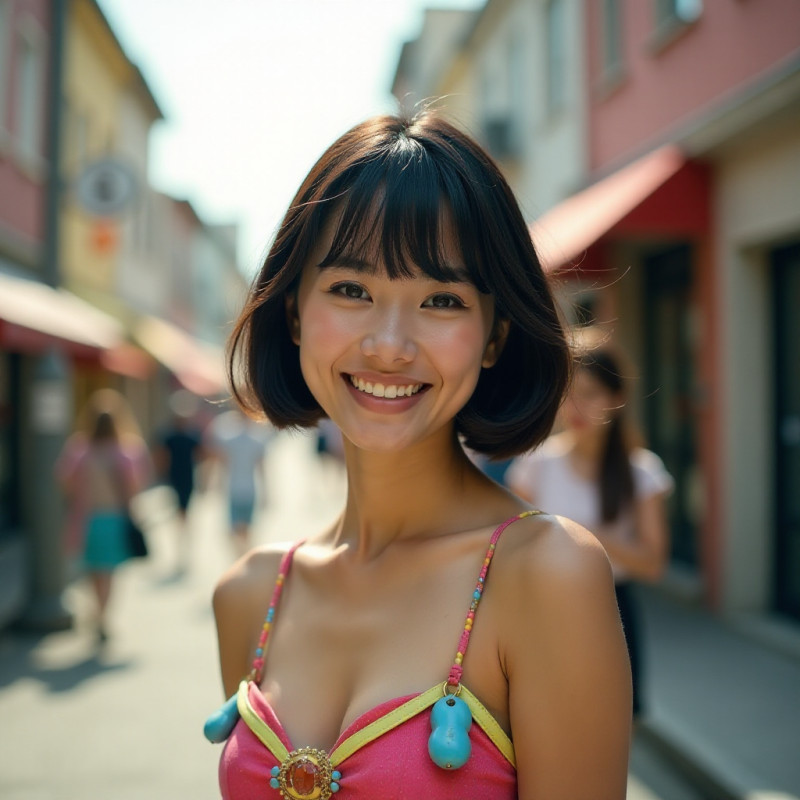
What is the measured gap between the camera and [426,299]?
A: 5.53 ft

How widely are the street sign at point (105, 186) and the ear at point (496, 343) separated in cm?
1141

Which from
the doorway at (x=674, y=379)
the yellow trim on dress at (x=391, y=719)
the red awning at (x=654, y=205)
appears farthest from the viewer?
the doorway at (x=674, y=379)

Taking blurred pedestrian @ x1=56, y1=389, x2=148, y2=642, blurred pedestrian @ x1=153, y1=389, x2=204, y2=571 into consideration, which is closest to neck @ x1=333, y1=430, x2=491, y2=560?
blurred pedestrian @ x1=56, y1=389, x2=148, y2=642

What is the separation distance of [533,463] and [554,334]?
122 inches

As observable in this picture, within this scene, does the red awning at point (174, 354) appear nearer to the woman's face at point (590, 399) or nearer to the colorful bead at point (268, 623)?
the woman's face at point (590, 399)

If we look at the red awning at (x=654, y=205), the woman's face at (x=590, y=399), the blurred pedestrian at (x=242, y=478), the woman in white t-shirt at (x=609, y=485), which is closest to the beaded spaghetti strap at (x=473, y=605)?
the woman in white t-shirt at (x=609, y=485)

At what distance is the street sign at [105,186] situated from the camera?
494 inches

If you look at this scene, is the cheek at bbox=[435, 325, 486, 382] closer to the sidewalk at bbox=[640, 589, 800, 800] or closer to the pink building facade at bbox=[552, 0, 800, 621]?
the sidewalk at bbox=[640, 589, 800, 800]

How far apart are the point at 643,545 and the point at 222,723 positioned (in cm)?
303

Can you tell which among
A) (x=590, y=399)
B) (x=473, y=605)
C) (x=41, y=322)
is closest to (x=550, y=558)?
(x=473, y=605)

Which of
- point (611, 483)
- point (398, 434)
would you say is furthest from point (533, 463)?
point (398, 434)

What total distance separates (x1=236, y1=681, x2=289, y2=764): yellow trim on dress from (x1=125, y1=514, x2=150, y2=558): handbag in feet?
23.6

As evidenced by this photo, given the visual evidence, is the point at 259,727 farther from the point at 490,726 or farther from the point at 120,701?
the point at 120,701

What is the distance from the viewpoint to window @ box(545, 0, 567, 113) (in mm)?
13836
